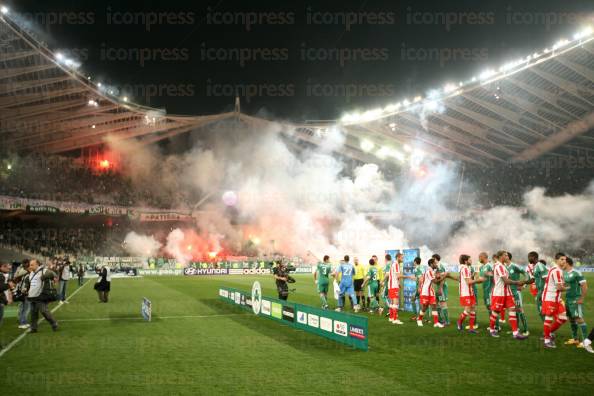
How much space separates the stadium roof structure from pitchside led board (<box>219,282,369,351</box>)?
83.4 ft

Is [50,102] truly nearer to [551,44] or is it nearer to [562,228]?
[551,44]

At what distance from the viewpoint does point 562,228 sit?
49.4m

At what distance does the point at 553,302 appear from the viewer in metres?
10.5

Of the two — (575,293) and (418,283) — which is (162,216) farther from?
(575,293)

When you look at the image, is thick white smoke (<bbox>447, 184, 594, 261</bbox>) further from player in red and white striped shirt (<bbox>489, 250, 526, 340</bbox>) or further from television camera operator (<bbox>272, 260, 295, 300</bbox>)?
player in red and white striped shirt (<bbox>489, 250, 526, 340</bbox>)

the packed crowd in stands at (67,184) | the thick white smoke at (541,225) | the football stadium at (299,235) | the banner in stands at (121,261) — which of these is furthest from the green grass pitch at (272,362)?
the packed crowd in stands at (67,184)

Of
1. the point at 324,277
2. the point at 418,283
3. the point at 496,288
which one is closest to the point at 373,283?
the point at 324,277

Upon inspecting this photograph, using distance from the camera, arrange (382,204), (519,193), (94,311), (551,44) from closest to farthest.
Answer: (94,311) → (551,44) → (519,193) → (382,204)

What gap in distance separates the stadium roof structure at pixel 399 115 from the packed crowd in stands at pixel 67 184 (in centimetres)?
189

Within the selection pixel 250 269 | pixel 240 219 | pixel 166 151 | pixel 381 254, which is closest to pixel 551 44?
pixel 381 254

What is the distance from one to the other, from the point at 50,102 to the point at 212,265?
854 inches

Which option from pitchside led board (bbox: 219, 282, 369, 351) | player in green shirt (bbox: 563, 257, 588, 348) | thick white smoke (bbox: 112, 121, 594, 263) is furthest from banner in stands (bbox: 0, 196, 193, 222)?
player in green shirt (bbox: 563, 257, 588, 348)

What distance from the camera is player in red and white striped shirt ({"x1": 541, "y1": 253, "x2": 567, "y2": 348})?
412 inches

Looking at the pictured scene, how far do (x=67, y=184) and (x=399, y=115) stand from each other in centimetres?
3894
